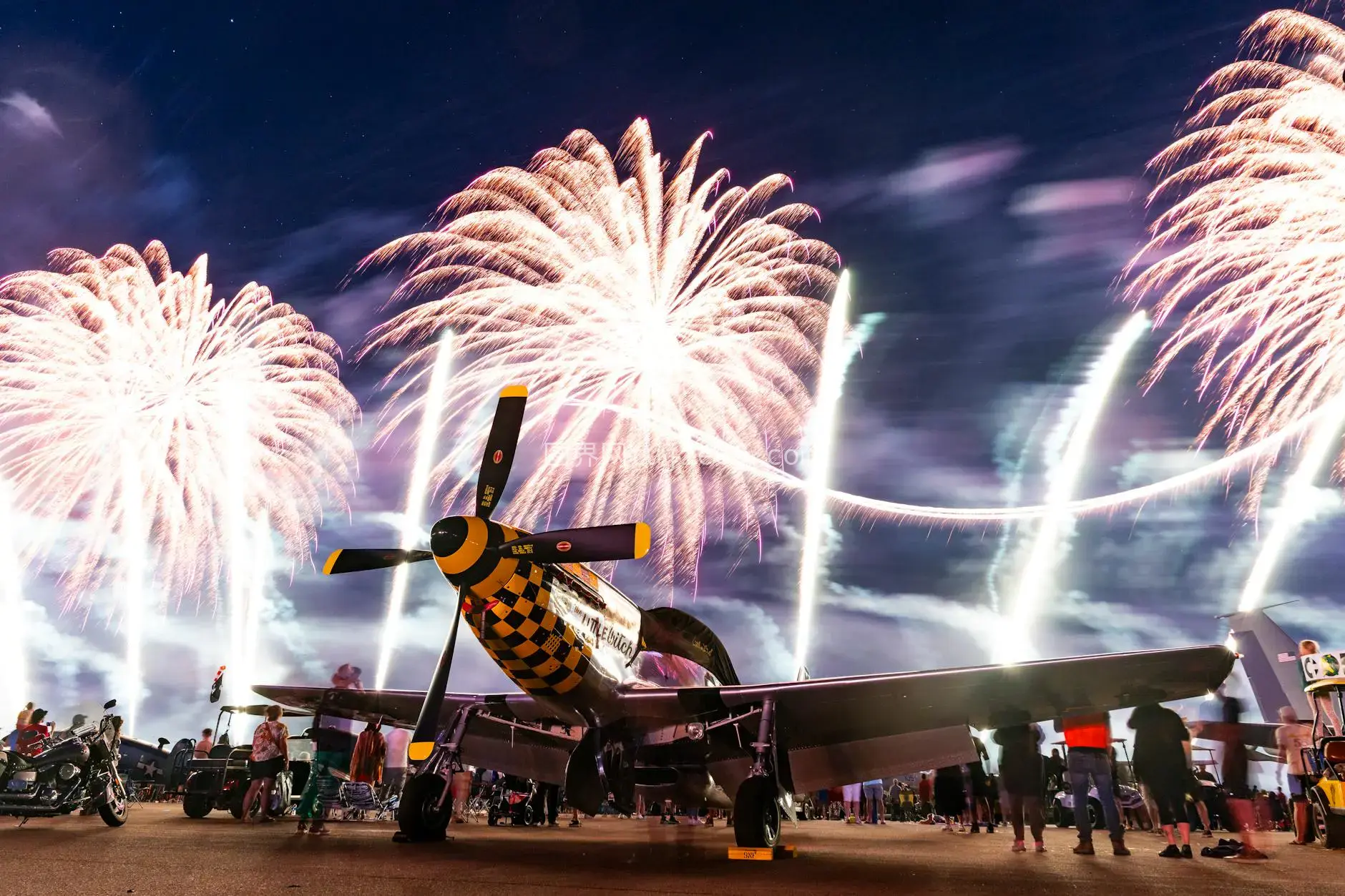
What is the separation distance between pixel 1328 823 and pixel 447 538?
12.9 m

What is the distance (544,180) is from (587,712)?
18493 millimetres

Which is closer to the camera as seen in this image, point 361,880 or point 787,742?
point 361,880

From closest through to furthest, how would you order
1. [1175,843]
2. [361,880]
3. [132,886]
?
1. [132,886]
2. [361,880]
3. [1175,843]

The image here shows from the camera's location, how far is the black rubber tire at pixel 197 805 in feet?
47.0

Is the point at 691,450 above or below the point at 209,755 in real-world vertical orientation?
above

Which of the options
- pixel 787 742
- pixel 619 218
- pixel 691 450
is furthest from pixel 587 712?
pixel 619 218

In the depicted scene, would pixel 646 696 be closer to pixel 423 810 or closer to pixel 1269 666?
pixel 423 810

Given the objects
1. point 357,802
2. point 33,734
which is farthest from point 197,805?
point 357,802

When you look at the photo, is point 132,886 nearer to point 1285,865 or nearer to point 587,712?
point 587,712

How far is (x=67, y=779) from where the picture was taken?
10.6m

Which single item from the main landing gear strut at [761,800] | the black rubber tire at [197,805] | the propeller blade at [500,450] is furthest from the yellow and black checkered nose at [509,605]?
the black rubber tire at [197,805]

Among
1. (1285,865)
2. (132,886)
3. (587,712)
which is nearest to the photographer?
(132,886)

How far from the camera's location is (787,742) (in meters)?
11.8

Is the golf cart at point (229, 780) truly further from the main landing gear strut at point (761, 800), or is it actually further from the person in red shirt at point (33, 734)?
the main landing gear strut at point (761, 800)
